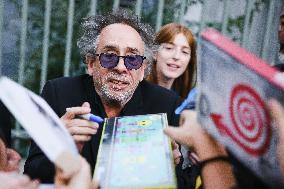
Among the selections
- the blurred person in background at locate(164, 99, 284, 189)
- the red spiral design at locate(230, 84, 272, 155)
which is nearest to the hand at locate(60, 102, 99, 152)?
the blurred person in background at locate(164, 99, 284, 189)

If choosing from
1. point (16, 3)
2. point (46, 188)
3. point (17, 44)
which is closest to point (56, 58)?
point (17, 44)

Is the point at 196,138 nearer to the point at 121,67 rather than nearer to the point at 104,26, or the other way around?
the point at 121,67

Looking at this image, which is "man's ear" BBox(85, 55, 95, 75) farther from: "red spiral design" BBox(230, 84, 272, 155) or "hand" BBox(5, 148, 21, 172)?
"red spiral design" BBox(230, 84, 272, 155)

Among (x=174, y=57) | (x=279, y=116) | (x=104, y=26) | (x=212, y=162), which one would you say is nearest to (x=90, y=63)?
(x=104, y=26)

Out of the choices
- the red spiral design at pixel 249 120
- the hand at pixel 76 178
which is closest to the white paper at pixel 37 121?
the hand at pixel 76 178

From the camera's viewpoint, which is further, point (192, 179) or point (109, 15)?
point (109, 15)

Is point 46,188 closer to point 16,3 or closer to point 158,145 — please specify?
point 158,145

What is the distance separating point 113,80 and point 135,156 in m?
0.72

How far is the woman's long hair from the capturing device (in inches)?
92.6

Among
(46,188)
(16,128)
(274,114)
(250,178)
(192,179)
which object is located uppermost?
(274,114)

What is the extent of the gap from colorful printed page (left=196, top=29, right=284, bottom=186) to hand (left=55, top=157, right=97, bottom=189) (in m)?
0.27

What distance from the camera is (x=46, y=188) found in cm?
87

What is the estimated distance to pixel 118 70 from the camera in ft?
4.96

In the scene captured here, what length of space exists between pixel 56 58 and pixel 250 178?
7.67ft
